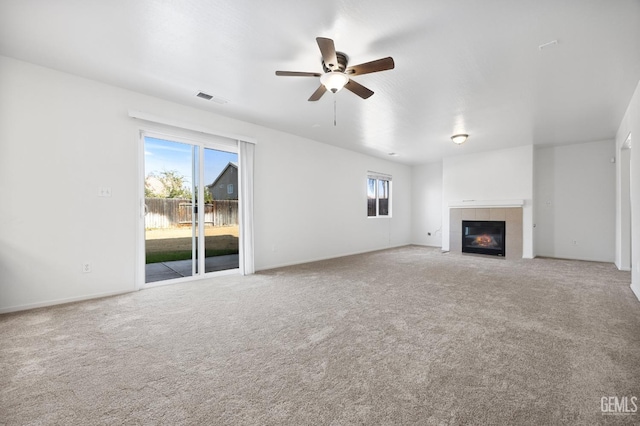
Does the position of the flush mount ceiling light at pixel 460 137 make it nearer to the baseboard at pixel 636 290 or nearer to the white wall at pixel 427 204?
the white wall at pixel 427 204

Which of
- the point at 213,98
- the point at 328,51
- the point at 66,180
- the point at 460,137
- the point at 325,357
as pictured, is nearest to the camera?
the point at 325,357

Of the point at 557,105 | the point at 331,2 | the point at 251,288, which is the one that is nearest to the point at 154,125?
the point at 251,288

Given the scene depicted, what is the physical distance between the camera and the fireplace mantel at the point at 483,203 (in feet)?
20.9

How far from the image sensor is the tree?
3.95 meters

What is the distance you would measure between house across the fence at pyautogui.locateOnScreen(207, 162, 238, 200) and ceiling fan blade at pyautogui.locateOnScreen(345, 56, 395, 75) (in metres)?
2.95

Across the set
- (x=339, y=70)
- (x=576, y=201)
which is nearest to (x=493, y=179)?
(x=576, y=201)

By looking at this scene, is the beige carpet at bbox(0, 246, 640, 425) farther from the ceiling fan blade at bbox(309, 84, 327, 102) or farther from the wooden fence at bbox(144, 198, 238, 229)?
the ceiling fan blade at bbox(309, 84, 327, 102)

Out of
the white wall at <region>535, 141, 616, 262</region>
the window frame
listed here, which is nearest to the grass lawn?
the window frame

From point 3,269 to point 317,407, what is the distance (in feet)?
12.0

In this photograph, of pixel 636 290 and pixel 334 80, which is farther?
pixel 636 290

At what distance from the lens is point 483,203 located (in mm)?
6859

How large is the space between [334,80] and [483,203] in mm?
5905

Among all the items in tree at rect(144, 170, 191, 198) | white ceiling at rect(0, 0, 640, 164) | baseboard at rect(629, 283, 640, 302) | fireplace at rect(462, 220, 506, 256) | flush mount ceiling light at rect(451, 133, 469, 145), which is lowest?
baseboard at rect(629, 283, 640, 302)

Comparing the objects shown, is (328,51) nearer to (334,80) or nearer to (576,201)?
(334,80)
